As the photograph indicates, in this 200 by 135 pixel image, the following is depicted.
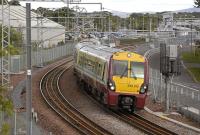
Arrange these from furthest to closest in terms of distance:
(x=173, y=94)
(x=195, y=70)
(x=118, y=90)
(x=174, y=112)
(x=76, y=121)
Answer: (x=195, y=70), (x=173, y=94), (x=174, y=112), (x=118, y=90), (x=76, y=121)

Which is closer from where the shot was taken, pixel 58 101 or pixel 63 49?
pixel 58 101

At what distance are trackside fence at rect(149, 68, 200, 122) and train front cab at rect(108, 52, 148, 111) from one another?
2387 mm

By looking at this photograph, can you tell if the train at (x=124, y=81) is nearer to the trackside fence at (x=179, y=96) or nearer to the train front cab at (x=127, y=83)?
the train front cab at (x=127, y=83)

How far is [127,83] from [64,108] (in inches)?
168

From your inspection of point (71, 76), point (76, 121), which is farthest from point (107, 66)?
point (71, 76)

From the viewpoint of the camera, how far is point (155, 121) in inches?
901

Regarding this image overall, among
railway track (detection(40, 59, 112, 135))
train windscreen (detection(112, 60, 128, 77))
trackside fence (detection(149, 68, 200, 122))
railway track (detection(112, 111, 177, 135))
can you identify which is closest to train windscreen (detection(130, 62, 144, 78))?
train windscreen (detection(112, 60, 128, 77))

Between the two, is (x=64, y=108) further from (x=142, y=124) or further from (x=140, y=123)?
(x=142, y=124)

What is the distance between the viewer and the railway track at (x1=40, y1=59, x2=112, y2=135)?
20438mm

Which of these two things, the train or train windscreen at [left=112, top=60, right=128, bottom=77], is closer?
the train

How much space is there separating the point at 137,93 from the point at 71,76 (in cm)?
1962

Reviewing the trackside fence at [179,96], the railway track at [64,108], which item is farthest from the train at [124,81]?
the trackside fence at [179,96]

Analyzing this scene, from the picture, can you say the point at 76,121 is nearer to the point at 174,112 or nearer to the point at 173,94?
the point at 174,112

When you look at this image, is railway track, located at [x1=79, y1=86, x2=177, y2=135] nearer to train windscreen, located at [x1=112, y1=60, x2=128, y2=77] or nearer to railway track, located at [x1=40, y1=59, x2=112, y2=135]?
railway track, located at [x1=40, y1=59, x2=112, y2=135]
